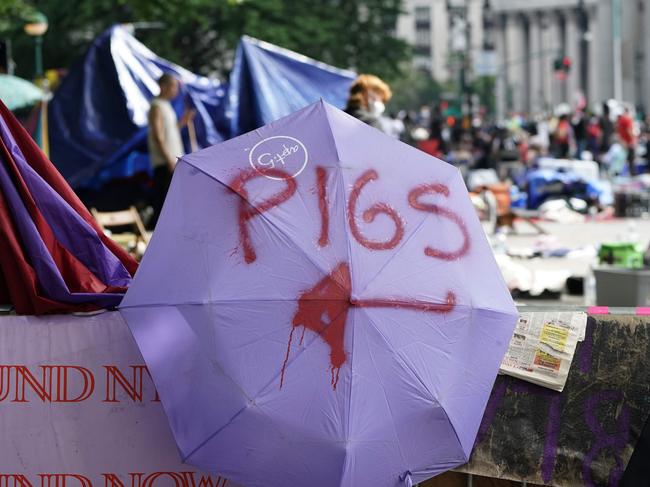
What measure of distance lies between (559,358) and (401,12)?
46.7m

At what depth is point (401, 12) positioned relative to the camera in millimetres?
50656

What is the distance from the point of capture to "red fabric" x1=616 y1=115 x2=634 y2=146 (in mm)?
33062

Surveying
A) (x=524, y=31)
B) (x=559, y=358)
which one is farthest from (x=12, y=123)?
(x=524, y=31)

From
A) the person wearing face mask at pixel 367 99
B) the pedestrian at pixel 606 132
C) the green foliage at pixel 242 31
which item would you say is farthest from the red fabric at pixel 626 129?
the person wearing face mask at pixel 367 99

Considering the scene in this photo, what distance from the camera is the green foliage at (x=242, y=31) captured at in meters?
42.3

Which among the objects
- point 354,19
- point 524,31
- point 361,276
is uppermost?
point 524,31

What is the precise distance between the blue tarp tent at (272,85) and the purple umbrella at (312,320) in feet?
38.4

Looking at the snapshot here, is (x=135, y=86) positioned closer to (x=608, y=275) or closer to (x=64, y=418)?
(x=608, y=275)

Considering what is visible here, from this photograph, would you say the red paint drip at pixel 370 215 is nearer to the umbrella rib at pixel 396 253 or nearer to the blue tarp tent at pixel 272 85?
the umbrella rib at pixel 396 253

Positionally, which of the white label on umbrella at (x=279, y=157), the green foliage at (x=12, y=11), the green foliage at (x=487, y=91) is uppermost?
the green foliage at (x=487, y=91)

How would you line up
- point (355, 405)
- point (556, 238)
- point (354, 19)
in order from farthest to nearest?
point (354, 19), point (556, 238), point (355, 405)

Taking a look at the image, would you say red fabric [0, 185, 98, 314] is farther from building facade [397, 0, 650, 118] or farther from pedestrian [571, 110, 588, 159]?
building facade [397, 0, 650, 118]

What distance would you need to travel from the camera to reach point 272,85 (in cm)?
1645

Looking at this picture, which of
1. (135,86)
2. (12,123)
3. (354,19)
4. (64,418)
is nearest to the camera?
(64,418)
